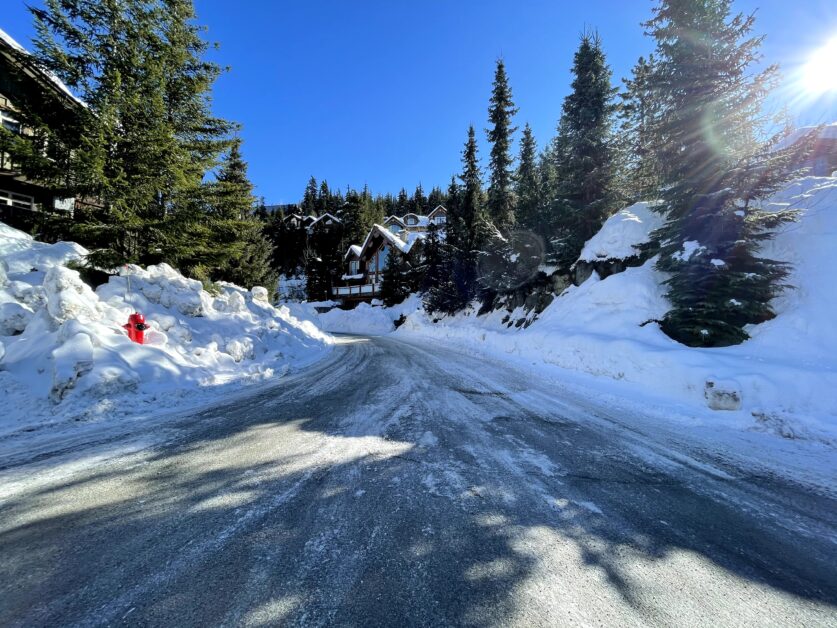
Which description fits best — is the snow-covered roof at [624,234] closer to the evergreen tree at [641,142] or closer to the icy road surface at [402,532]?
the evergreen tree at [641,142]

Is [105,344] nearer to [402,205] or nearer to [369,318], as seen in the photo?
[369,318]

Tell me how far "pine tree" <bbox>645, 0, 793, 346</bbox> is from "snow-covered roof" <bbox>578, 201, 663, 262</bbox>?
5.67ft

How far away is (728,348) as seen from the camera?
7.65 meters

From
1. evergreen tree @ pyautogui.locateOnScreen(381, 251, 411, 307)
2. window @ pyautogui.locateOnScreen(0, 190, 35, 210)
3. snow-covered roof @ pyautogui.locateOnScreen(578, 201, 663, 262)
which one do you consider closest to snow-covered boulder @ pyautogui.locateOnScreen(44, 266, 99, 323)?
window @ pyautogui.locateOnScreen(0, 190, 35, 210)

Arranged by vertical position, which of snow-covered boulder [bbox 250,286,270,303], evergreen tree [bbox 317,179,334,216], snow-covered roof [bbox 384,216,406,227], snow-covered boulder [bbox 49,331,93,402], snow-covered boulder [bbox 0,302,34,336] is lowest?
snow-covered boulder [bbox 49,331,93,402]

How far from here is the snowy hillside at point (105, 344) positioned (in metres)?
4.87

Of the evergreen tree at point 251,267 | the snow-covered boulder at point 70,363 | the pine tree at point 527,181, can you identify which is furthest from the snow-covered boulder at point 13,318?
the pine tree at point 527,181

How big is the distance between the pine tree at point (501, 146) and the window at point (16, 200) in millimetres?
26763

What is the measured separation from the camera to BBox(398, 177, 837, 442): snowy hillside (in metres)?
5.40

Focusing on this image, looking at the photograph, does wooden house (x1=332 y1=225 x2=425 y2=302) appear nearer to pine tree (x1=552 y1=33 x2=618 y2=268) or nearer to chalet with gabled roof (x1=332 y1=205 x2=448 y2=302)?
chalet with gabled roof (x1=332 y1=205 x2=448 y2=302)

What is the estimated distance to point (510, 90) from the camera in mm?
27047

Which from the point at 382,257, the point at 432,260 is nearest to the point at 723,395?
the point at 432,260

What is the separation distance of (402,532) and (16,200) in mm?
23740

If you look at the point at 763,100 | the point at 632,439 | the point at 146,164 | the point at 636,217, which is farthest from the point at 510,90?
the point at 632,439
